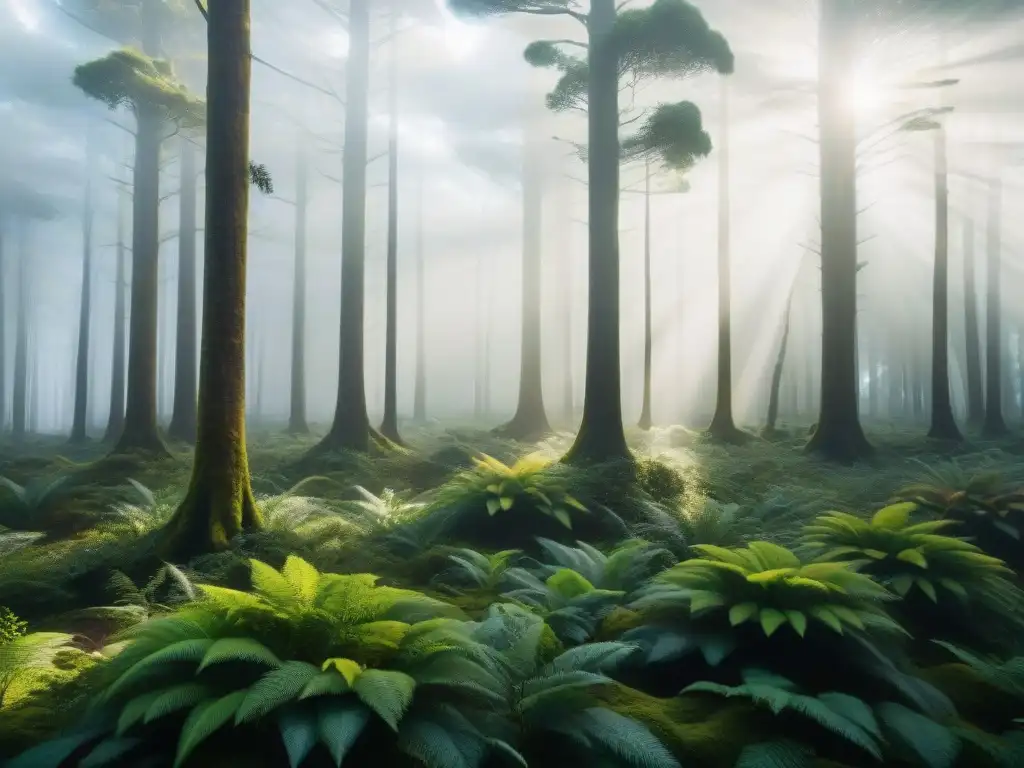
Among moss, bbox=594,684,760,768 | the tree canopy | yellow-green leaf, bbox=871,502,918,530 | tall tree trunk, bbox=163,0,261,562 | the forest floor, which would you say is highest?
the tree canopy

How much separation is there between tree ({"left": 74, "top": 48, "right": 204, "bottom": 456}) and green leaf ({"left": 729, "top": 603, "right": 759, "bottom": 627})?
550 inches

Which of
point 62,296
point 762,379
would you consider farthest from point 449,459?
point 62,296

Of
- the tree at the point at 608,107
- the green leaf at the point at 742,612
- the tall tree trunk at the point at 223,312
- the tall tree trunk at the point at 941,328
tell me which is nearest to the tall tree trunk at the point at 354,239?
the tree at the point at 608,107

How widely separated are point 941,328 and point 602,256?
42.3 ft

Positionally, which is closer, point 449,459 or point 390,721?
point 390,721

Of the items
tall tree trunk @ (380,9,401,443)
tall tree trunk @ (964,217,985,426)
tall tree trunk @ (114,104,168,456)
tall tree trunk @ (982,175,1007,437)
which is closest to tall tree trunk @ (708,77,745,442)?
tall tree trunk @ (982,175,1007,437)

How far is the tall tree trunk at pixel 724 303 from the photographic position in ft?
65.3

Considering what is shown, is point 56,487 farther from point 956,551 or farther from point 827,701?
point 956,551

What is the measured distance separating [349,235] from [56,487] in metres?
9.27

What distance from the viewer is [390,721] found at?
2605mm

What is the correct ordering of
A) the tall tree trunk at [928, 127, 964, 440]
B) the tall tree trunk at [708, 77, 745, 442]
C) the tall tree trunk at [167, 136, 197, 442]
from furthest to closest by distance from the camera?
the tall tree trunk at [708, 77, 745, 442] < the tall tree trunk at [167, 136, 197, 442] < the tall tree trunk at [928, 127, 964, 440]

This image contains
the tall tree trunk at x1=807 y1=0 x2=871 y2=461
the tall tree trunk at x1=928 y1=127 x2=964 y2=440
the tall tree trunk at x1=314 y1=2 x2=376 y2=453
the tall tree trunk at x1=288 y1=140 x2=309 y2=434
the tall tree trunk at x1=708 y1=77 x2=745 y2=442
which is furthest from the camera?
the tall tree trunk at x1=288 y1=140 x2=309 y2=434

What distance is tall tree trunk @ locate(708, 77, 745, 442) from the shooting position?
19.9 meters

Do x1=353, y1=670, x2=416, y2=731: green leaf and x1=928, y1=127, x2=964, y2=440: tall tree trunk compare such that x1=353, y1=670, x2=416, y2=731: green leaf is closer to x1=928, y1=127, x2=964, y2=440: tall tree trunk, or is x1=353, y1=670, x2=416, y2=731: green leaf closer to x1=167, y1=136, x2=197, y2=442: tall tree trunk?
x1=167, y1=136, x2=197, y2=442: tall tree trunk
